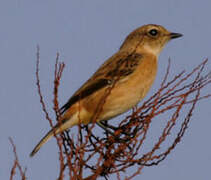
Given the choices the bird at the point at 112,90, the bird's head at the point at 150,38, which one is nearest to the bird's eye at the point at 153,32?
the bird's head at the point at 150,38

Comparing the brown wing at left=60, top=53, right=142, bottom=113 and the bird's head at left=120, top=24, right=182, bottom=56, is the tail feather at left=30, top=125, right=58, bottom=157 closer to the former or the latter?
the brown wing at left=60, top=53, right=142, bottom=113

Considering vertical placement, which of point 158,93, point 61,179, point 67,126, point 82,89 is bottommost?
point 61,179

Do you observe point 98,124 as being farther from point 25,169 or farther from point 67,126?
point 25,169

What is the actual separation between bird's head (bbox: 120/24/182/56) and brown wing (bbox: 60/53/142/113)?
1107 millimetres

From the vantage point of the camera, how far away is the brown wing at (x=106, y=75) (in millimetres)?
7273

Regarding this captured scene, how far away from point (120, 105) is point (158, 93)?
1693 mm

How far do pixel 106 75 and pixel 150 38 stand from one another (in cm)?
216

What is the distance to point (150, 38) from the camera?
9.19 meters

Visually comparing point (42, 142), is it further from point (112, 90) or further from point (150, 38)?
point (150, 38)

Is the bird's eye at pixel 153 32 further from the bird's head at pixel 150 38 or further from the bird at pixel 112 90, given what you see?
the bird at pixel 112 90

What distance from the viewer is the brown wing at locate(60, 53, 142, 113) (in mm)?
7273

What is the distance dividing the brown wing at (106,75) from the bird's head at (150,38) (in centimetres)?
111

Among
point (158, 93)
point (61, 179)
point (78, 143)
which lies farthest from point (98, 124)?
point (61, 179)

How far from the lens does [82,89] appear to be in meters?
7.42
